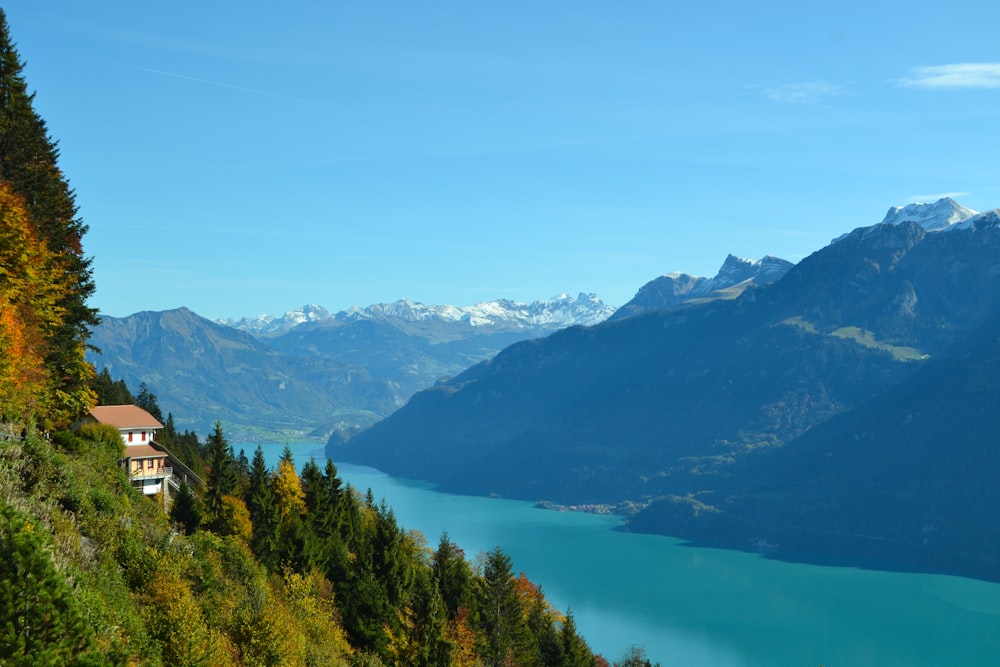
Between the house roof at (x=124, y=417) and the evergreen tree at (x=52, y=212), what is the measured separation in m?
13.1

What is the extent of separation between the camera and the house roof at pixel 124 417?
2623 inches

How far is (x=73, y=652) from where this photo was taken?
66.1 feet

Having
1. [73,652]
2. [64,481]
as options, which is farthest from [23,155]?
Answer: [73,652]

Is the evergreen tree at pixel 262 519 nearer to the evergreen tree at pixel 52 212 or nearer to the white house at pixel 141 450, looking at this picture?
the white house at pixel 141 450

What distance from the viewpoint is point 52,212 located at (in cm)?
5153

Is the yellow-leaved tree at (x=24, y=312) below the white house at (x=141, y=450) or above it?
above

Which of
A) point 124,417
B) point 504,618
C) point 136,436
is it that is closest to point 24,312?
point 136,436

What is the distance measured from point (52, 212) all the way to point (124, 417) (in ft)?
71.3

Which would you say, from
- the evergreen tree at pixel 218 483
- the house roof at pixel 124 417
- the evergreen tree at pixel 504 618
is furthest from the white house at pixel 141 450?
the evergreen tree at pixel 504 618

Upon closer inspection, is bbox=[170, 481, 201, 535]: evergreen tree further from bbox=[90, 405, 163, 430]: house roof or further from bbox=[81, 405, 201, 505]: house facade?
bbox=[90, 405, 163, 430]: house roof

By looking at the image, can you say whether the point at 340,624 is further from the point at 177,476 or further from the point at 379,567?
the point at 177,476

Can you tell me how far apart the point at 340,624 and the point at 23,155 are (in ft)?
110

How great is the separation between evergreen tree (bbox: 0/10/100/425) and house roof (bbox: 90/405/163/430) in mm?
13138

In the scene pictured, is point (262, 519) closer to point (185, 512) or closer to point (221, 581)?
point (185, 512)
